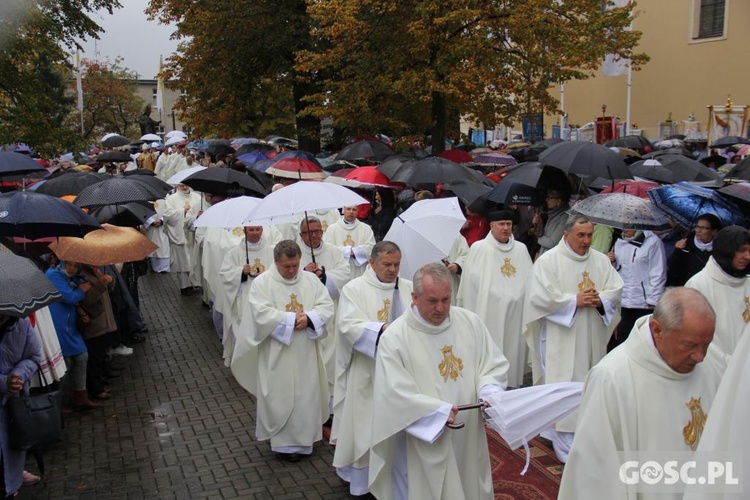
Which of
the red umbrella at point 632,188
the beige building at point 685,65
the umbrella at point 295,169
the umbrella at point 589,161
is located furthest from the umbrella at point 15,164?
the beige building at point 685,65

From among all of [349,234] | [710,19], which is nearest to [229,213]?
[349,234]

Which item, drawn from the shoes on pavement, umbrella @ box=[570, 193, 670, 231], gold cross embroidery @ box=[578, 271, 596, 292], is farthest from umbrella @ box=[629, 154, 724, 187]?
the shoes on pavement

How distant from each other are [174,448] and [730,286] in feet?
16.7

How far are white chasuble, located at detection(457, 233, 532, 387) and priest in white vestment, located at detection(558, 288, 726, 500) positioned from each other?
463 centimetres

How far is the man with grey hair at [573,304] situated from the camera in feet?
23.3

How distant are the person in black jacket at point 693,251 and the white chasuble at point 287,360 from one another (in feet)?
12.1

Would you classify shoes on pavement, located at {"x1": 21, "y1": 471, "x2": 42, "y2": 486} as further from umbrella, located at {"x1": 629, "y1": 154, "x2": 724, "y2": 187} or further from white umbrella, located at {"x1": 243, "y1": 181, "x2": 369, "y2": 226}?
umbrella, located at {"x1": 629, "y1": 154, "x2": 724, "y2": 187}

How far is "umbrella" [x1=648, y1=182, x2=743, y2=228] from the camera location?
26.0 ft

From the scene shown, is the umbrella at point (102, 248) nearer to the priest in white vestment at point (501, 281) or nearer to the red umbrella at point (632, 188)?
the priest in white vestment at point (501, 281)

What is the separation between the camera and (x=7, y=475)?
19.5 feet

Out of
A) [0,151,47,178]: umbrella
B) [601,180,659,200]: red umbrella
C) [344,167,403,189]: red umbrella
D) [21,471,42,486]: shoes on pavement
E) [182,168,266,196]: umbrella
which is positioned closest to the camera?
[21,471,42,486]: shoes on pavement

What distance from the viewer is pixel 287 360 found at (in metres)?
7.24

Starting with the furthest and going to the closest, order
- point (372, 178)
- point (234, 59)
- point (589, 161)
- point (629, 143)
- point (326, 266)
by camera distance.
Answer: point (234, 59) → point (629, 143) → point (372, 178) → point (326, 266) → point (589, 161)

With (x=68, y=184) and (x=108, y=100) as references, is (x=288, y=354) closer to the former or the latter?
(x=68, y=184)
